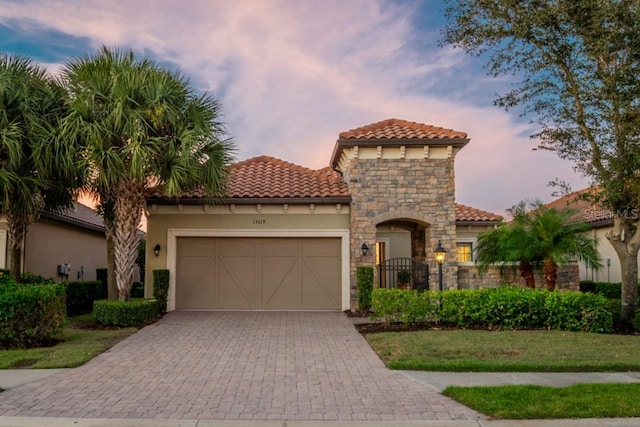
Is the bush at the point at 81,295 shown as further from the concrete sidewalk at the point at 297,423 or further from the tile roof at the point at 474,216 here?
the tile roof at the point at 474,216

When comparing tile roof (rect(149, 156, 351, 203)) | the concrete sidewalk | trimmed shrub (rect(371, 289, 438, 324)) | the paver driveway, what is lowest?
the concrete sidewalk

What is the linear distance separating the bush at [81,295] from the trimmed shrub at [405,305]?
908 centimetres

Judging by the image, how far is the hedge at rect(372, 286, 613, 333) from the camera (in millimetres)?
12469

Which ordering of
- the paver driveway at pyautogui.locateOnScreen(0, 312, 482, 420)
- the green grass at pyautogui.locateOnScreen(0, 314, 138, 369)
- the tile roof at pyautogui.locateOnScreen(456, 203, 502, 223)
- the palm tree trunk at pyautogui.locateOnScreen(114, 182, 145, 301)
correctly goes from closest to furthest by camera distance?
the paver driveway at pyautogui.locateOnScreen(0, 312, 482, 420), the green grass at pyautogui.locateOnScreen(0, 314, 138, 369), the palm tree trunk at pyautogui.locateOnScreen(114, 182, 145, 301), the tile roof at pyautogui.locateOnScreen(456, 203, 502, 223)

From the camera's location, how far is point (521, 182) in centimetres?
1794

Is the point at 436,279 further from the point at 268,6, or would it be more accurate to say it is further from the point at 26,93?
the point at 26,93

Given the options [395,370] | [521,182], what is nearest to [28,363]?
[395,370]

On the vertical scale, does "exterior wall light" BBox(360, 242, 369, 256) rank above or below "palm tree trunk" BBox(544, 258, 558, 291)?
above

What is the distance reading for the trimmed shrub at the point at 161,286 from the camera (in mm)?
15688

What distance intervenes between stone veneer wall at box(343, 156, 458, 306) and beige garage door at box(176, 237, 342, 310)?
3.35ft

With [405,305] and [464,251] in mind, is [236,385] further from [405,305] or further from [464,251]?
[464,251]

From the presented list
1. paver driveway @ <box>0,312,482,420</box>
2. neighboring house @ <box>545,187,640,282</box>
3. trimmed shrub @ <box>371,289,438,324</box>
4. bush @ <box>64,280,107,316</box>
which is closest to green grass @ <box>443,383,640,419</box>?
paver driveway @ <box>0,312,482,420</box>

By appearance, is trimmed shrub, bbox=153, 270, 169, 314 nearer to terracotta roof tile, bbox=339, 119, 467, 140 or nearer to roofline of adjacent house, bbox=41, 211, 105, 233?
Result: roofline of adjacent house, bbox=41, 211, 105, 233

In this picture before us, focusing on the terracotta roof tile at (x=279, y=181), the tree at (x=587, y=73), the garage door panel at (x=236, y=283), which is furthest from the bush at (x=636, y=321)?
the garage door panel at (x=236, y=283)
